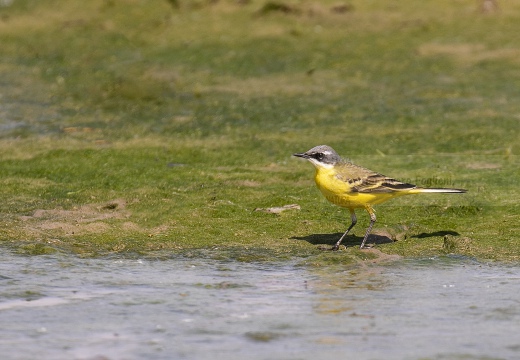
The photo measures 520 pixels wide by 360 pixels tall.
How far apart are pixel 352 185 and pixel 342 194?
0.49 feet

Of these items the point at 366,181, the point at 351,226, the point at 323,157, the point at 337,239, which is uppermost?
the point at 323,157

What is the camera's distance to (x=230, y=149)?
15.7 m

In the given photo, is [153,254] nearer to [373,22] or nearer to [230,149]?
[230,149]

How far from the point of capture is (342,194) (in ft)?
38.7

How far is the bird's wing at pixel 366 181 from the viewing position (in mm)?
11773

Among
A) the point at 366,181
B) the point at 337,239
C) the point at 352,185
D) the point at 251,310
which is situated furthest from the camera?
the point at 337,239

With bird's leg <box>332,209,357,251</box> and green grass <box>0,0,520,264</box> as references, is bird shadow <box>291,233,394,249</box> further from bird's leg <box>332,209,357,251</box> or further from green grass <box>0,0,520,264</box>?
bird's leg <box>332,209,357,251</box>

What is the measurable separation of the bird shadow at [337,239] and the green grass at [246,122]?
3cm

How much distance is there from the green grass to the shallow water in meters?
0.69

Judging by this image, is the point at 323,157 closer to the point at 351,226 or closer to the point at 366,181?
the point at 366,181

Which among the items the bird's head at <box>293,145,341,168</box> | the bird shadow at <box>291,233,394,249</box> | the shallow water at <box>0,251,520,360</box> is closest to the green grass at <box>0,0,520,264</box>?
the bird shadow at <box>291,233,394,249</box>

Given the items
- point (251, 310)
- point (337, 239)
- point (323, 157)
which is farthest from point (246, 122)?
point (251, 310)

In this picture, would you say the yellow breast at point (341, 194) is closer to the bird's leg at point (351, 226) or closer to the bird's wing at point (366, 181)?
the bird's wing at point (366, 181)

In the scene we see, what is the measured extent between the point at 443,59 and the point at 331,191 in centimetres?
920
